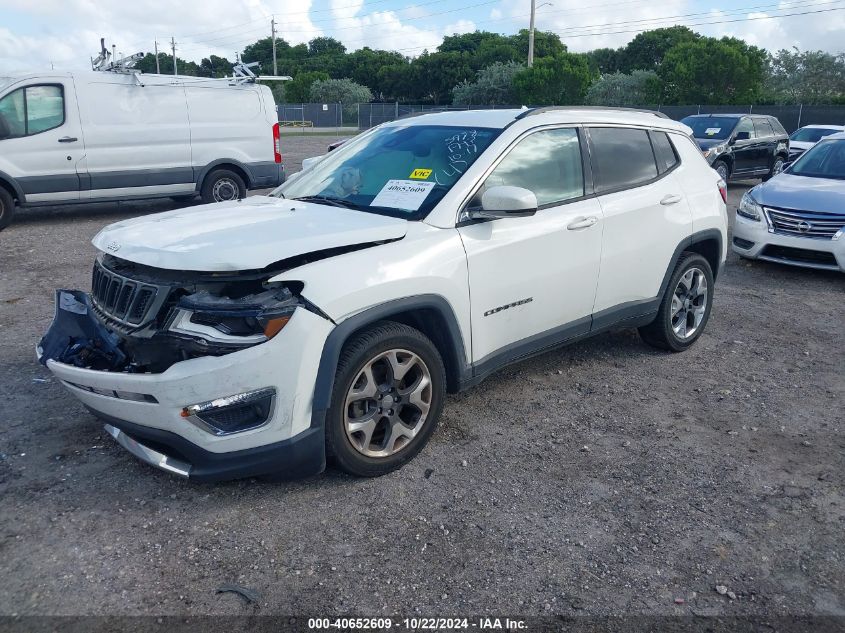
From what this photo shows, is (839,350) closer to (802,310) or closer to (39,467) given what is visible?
(802,310)

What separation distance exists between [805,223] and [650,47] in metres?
85.7

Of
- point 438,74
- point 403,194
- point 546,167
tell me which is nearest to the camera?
point 403,194

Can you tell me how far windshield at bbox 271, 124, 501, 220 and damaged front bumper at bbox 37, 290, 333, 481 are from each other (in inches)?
43.5

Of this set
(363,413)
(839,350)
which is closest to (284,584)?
(363,413)

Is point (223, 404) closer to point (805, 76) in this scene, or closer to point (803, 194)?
point (803, 194)

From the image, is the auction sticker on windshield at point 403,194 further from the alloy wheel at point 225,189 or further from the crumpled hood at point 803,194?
the alloy wheel at point 225,189

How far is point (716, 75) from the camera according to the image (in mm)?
46062

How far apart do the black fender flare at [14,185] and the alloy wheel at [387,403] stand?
854 cm

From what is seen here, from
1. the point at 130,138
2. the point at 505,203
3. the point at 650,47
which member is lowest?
the point at 505,203

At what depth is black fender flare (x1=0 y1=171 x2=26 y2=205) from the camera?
387 inches

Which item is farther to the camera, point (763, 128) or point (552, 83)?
point (552, 83)

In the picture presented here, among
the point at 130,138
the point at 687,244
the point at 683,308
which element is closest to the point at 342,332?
the point at 687,244

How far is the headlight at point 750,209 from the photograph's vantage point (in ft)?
27.7

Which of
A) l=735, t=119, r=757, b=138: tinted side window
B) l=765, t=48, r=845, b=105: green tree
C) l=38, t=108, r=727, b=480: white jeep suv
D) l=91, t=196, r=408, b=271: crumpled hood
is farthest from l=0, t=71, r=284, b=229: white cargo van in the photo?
l=765, t=48, r=845, b=105: green tree
